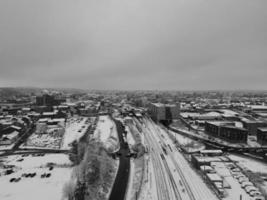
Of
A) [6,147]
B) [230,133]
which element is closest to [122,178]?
[230,133]

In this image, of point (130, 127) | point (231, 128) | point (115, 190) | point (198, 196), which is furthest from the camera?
point (130, 127)

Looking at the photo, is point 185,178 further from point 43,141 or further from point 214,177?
point 43,141

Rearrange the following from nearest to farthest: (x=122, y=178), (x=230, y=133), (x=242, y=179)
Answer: (x=242, y=179) → (x=122, y=178) → (x=230, y=133)

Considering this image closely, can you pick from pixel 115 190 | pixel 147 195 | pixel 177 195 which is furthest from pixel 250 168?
pixel 115 190

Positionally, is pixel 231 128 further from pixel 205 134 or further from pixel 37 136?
pixel 37 136

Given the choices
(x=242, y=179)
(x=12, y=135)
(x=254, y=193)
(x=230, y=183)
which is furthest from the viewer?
(x=12, y=135)

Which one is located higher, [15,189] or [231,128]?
[231,128]
